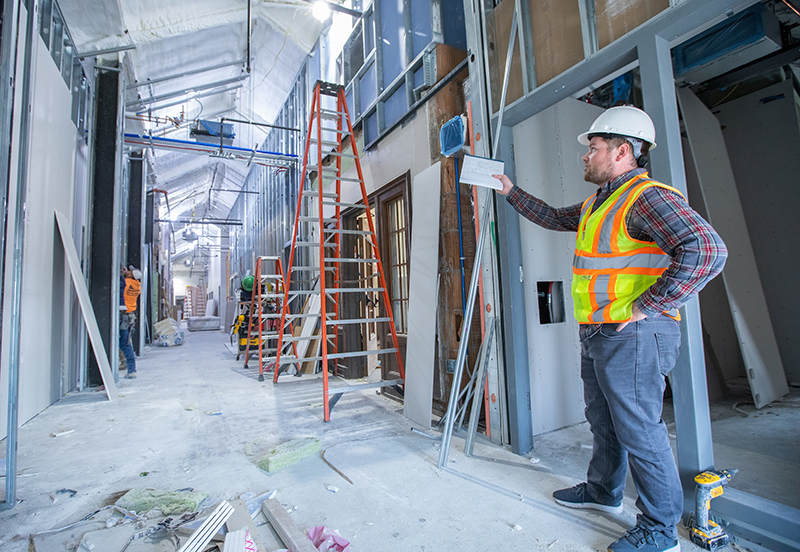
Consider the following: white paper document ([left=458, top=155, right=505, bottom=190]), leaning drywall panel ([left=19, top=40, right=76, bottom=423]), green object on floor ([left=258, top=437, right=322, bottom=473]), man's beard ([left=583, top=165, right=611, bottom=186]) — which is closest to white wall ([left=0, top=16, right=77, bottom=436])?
leaning drywall panel ([left=19, top=40, right=76, bottom=423])

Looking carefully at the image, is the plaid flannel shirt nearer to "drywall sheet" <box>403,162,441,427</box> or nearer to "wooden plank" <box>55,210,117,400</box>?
"drywall sheet" <box>403,162,441,427</box>

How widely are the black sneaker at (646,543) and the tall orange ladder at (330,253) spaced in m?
2.39

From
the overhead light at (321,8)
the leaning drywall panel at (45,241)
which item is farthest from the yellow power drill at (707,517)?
the overhead light at (321,8)

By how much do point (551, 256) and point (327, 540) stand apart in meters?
2.42

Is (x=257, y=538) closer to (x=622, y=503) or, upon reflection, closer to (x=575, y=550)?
(x=575, y=550)

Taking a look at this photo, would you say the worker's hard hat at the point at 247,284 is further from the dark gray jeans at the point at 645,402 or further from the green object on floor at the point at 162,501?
the dark gray jeans at the point at 645,402

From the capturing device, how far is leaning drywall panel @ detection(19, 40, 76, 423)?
3820mm

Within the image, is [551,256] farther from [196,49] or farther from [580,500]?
[196,49]

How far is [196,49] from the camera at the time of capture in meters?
7.30

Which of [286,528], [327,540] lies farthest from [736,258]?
[286,528]

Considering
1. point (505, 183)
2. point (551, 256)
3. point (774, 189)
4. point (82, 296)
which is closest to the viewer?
point (505, 183)

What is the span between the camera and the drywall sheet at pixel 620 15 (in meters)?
1.92

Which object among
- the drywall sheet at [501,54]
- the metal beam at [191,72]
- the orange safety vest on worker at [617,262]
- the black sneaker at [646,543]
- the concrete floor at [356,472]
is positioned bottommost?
the concrete floor at [356,472]

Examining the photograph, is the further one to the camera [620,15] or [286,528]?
[620,15]
